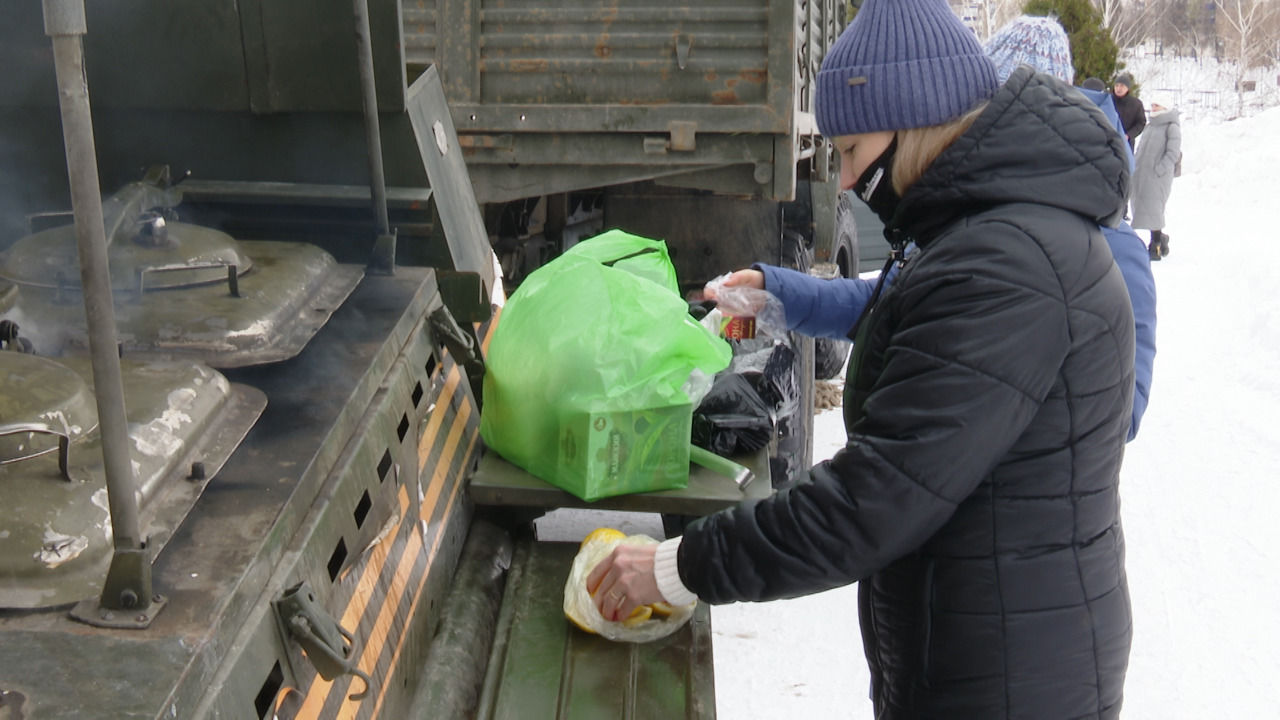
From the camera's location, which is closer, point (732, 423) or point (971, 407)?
point (971, 407)

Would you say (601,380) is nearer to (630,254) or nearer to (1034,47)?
(630,254)

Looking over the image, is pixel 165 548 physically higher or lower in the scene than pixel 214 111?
lower

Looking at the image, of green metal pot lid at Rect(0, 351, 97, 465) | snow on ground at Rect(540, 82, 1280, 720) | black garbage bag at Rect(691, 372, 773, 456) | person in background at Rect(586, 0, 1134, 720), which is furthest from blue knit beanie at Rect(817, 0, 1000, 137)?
snow on ground at Rect(540, 82, 1280, 720)

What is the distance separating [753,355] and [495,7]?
1.87m

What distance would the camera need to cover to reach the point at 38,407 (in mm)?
1487

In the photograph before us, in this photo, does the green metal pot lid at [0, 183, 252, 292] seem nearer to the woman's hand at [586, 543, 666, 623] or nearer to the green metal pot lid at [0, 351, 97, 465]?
the green metal pot lid at [0, 351, 97, 465]

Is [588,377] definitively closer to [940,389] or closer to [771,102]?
[940,389]

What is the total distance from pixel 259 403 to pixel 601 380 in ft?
2.31

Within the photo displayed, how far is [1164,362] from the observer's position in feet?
25.7

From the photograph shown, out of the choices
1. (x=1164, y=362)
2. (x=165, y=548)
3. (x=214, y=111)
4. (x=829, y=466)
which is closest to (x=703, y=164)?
(x=214, y=111)

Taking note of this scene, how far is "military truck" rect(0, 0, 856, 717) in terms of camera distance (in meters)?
1.30

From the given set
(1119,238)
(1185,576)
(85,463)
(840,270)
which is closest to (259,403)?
(85,463)

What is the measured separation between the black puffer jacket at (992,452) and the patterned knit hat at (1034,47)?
937mm

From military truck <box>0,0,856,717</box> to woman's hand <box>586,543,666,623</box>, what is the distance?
6.6 inches
